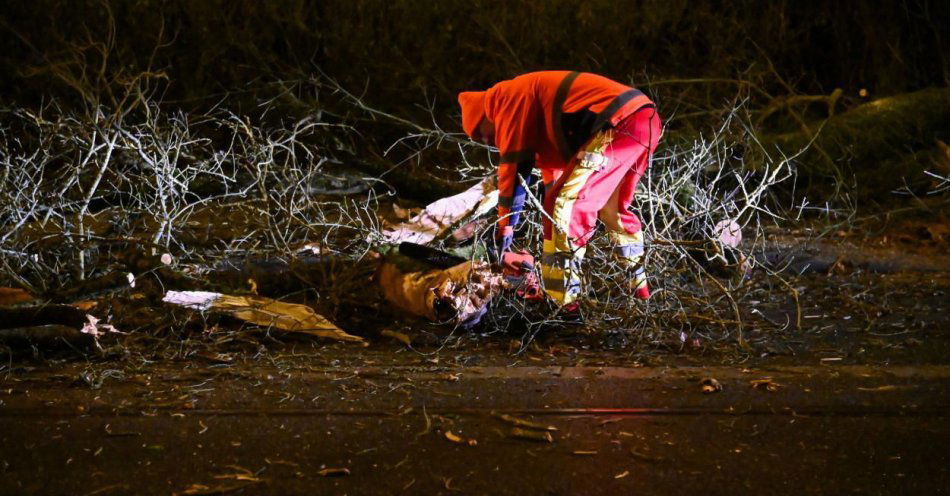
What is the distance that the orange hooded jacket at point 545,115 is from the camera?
4.91 metres

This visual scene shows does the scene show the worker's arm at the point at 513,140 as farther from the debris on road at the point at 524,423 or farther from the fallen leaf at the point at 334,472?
the fallen leaf at the point at 334,472

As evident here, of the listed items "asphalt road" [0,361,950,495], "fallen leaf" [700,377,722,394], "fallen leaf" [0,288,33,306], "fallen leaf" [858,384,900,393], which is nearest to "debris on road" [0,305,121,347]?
"asphalt road" [0,361,950,495]

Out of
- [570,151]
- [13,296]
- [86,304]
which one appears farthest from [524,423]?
[13,296]

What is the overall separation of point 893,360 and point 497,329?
1.87 metres

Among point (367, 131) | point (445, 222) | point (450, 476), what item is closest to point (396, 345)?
point (445, 222)

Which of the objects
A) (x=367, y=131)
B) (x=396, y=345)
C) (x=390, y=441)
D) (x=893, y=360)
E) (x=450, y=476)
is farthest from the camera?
(x=367, y=131)

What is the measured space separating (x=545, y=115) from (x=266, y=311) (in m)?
1.78

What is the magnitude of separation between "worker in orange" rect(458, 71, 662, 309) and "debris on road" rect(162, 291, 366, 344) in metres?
1.02

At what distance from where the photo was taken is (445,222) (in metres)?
5.99

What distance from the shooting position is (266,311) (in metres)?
4.97

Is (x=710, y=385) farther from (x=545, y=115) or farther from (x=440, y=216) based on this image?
(x=440, y=216)

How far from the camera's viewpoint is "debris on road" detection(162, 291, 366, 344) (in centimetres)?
489

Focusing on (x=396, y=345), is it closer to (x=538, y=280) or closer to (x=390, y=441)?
(x=538, y=280)

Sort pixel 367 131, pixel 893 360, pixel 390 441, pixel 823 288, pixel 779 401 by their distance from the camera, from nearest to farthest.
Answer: pixel 390 441
pixel 779 401
pixel 893 360
pixel 823 288
pixel 367 131
